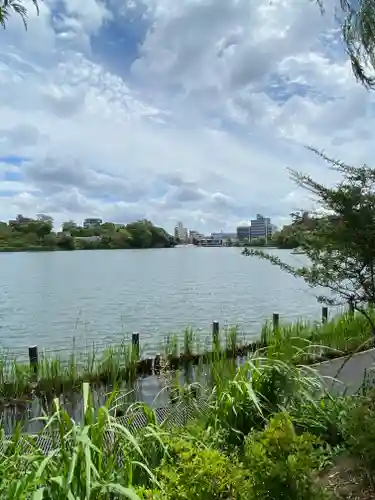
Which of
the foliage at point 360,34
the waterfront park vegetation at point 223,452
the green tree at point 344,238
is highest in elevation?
the foliage at point 360,34

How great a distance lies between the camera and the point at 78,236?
5500 cm

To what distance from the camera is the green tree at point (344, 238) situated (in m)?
3.77

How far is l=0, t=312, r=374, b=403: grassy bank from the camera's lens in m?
7.10

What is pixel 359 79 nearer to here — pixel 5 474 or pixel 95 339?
pixel 5 474

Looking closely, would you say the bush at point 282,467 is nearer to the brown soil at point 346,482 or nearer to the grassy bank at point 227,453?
the grassy bank at point 227,453

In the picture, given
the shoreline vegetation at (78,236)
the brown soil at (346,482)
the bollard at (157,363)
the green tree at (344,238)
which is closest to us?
the brown soil at (346,482)

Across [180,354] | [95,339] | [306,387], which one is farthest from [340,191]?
[95,339]

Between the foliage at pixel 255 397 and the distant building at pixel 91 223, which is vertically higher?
the distant building at pixel 91 223

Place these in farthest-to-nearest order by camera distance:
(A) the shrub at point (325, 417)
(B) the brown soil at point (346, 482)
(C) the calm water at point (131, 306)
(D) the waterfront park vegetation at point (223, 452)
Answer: (C) the calm water at point (131, 306) < (A) the shrub at point (325, 417) < (B) the brown soil at point (346, 482) < (D) the waterfront park vegetation at point (223, 452)

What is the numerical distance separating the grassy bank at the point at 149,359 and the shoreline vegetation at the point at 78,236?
129 ft

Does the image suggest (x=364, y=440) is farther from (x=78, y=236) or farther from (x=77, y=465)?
(x=78, y=236)

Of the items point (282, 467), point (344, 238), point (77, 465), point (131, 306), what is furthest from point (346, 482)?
point (131, 306)

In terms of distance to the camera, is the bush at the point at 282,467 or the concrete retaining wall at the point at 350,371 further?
the concrete retaining wall at the point at 350,371

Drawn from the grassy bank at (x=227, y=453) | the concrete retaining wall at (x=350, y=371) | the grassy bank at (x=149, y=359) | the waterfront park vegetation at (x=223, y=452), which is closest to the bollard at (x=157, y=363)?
the grassy bank at (x=149, y=359)
